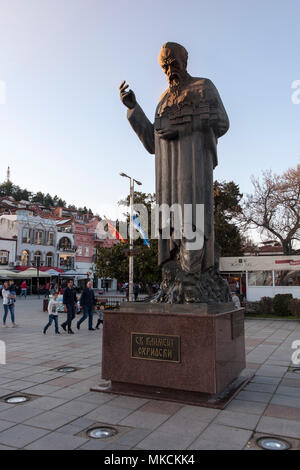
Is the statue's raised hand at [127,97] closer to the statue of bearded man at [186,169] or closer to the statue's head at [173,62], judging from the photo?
the statue of bearded man at [186,169]

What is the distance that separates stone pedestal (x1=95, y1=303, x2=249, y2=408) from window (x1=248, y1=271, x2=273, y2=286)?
16.8 metres

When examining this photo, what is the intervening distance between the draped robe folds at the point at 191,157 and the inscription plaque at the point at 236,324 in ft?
2.62

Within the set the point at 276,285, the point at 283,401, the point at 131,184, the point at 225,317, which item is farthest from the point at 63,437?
the point at 276,285

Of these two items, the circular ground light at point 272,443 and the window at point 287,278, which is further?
the window at point 287,278

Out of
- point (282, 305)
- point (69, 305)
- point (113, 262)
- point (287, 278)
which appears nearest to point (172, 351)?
point (69, 305)

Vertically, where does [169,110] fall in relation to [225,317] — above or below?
above

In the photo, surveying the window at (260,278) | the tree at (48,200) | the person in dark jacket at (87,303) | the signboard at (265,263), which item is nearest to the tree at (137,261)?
the signboard at (265,263)

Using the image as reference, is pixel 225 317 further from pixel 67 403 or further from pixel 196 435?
pixel 67 403

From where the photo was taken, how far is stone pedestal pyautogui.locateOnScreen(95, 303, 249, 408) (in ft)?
14.2

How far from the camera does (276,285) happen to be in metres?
21.2

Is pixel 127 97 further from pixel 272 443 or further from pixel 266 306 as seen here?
pixel 266 306

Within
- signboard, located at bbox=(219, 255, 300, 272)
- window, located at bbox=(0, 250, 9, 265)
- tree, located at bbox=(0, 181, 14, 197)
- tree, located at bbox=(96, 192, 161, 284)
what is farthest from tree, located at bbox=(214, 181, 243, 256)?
tree, located at bbox=(0, 181, 14, 197)

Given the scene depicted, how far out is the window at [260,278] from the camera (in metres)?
21.0
